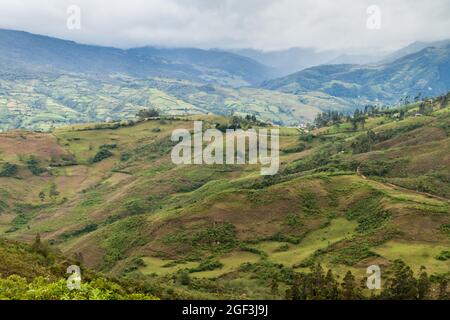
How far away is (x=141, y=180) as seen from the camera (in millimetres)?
181250

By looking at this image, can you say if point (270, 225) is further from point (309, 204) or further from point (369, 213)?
point (369, 213)

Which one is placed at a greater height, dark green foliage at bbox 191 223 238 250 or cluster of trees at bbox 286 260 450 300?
cluster of trees at bbox 286 260 450 300

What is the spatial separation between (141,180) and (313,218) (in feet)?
296

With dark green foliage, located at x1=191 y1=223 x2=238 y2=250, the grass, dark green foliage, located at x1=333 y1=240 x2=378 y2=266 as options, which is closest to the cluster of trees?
dark green foliage, located at x1=333 y1=240 x2=378 y2=266

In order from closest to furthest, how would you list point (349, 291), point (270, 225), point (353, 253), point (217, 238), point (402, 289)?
point (349, 291) < point (402, 289) < point (353, 253) < point (217, 238) < point (270, 225)

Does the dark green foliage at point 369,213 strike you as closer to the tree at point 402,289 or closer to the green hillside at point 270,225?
the green hillside at point 270,225

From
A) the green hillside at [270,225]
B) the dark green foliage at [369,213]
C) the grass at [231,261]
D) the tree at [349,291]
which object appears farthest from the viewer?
the dark green foliage at [369,213]

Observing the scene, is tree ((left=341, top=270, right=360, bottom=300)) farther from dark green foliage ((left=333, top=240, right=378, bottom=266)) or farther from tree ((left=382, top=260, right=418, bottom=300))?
dark green foliage ((left=333, top=240, right=378, bottom=266))

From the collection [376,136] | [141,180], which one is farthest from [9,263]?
[376,136]

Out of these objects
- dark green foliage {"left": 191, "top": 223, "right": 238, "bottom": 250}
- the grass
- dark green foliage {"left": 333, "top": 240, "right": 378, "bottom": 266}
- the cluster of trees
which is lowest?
the grass

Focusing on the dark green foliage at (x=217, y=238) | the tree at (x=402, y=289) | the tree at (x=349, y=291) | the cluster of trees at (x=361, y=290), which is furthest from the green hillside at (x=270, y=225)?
the tree at (x=402, y=289)

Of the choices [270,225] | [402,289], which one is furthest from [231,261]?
[402,289]
